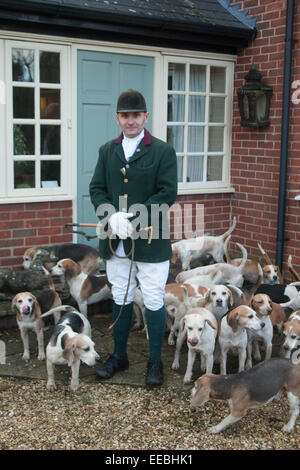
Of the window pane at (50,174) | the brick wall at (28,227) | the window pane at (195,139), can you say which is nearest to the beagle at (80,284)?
the brick wall at (28,227)

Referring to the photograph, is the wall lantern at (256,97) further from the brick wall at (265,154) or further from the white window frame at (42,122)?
the white window frame at (42,122)

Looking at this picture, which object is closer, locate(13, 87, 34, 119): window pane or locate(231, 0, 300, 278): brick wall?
locate(13, 87, 34, 119): window pane

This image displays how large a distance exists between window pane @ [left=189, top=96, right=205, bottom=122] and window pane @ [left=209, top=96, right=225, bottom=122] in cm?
14

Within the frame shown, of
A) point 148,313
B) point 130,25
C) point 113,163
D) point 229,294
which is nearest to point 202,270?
point 229,294

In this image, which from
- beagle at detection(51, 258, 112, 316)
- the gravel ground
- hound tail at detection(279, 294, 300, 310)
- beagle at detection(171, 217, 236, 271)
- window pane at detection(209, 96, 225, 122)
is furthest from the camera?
window pane at detection(209, 96, 225, 122)

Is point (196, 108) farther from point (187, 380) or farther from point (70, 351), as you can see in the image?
point (70, 351)

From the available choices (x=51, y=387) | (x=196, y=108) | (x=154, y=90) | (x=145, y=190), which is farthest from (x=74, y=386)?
(x=196, y=108)

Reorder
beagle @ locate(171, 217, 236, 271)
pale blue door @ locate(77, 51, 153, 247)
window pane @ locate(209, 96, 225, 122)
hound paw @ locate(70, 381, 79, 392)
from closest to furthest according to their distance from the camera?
hound paw @ locate(70, 381, 79, 392), pale blue door @ locate(77, 51, 153, 247), beagle @ locate(171, 217, 236, 271), window pane @ locate(209, 96, 225, 122)

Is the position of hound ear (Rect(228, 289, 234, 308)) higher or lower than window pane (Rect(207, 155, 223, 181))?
lower

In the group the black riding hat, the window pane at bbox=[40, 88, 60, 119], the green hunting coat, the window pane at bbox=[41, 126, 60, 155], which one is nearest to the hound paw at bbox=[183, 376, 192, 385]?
the green hunting coat

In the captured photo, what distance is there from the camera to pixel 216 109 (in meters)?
8.07

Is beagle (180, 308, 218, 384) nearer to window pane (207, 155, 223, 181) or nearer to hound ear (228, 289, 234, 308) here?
hound ear (228, 289, 234, 308)

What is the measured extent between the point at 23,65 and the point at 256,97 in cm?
300

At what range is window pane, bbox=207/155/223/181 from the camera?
8.15 m
